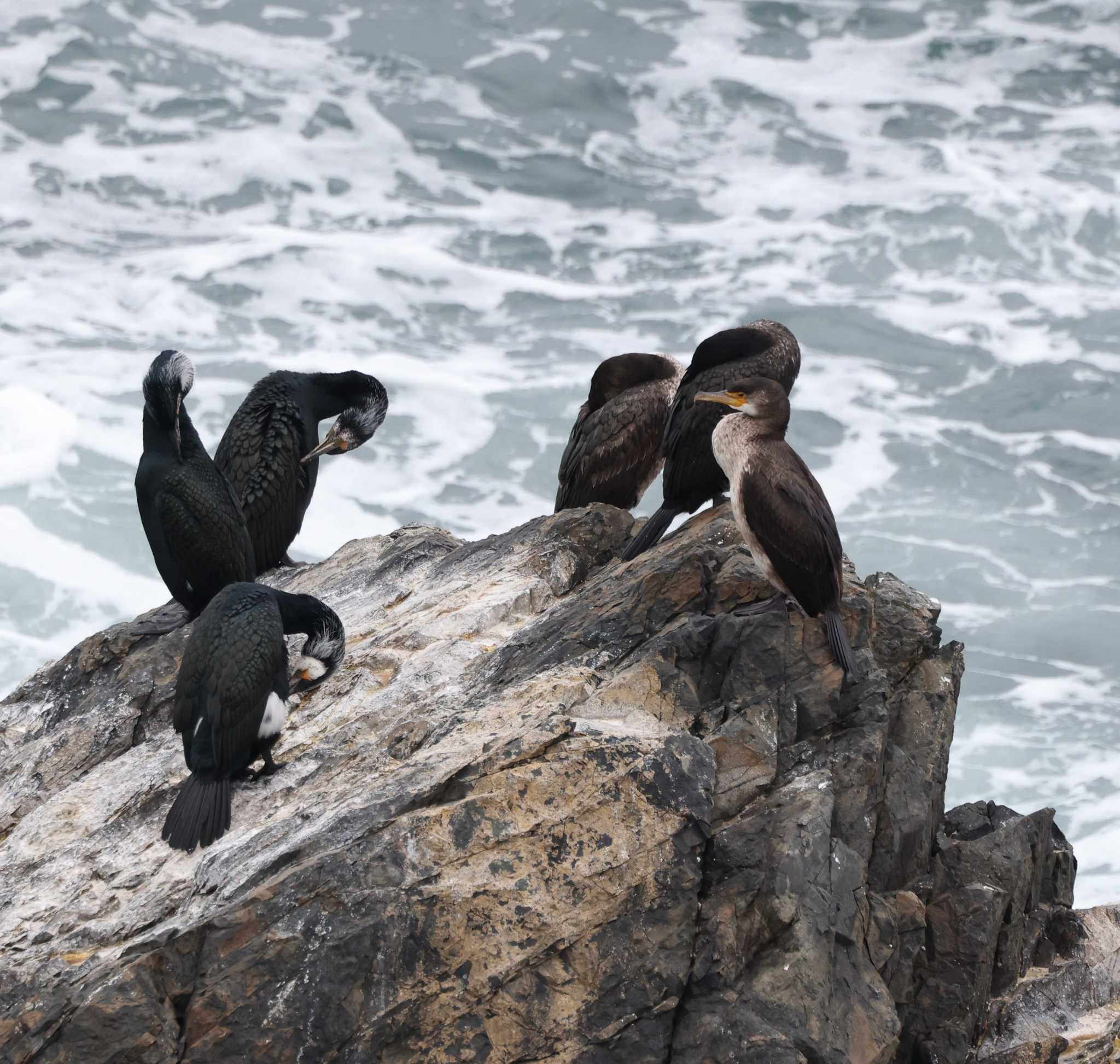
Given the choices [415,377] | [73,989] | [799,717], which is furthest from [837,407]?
[73,989]

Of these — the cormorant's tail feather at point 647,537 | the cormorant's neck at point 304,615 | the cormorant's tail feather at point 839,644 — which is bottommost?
the cormorant's neck at point 304,615

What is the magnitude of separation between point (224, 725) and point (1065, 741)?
1338cm

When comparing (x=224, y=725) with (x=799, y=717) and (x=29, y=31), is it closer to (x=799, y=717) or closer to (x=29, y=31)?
(x=799, y=717)

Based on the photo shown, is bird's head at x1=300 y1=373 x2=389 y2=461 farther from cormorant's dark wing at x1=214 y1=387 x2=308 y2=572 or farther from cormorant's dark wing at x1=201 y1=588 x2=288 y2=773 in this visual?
cormorant's dark wing at x1=201 y1=588 x2=288 y2=773

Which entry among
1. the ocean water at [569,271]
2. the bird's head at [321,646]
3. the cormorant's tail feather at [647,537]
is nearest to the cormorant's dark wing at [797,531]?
the cormorant's tail feather at [647,537]

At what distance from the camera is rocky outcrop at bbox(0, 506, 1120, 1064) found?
5.10 metres

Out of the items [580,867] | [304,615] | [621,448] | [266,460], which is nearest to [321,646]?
[304,615]

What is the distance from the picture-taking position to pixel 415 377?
24266 millimetres

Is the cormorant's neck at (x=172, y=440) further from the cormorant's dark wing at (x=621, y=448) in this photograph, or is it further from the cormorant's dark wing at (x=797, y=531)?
the cormorant's dark wing at (x=797, y=531)

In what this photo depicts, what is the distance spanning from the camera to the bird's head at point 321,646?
6.91 m

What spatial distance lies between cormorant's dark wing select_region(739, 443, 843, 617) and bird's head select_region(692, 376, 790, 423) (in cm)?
40

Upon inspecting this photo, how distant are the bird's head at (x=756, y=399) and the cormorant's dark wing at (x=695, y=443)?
2.36 ft

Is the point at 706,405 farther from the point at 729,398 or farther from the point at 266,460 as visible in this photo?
the point at 266,460

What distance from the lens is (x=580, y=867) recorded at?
533cm
